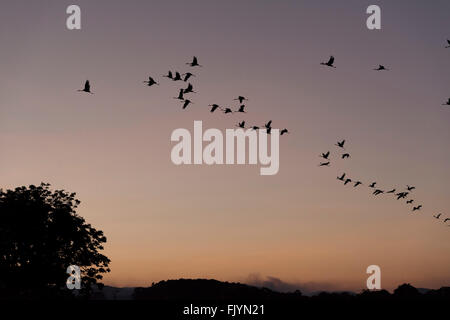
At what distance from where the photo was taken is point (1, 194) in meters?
59.9

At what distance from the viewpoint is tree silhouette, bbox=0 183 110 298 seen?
58188mm

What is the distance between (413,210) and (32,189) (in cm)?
3775

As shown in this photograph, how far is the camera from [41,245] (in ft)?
194

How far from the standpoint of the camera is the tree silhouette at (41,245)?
58.2 metres

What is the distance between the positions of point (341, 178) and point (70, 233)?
2682cm
